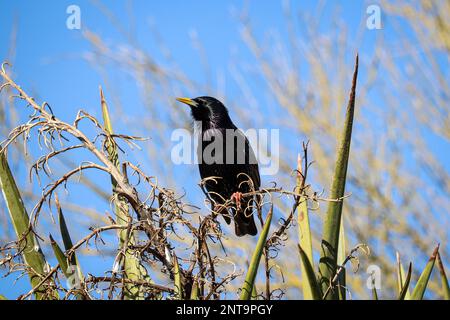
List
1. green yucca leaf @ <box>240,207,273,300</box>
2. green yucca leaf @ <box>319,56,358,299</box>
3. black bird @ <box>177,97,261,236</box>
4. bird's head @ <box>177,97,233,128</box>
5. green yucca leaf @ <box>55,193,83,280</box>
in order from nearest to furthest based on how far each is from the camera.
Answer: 1. green yucca leaf @ <box>240,207,273,300</box>
2. green yucca leaf @ <box>319,56,358,299</box>
3. green yucca leaf @ <box>55,193,83,280</box>
4. black bird @ <box>177,97,261,236</box>
5. bird's head @ <box>177,97,233,128</box>

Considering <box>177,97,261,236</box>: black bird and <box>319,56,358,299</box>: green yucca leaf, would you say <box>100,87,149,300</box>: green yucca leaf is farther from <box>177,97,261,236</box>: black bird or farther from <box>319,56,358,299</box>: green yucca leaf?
<box>177,97,261,236</box>: black bird

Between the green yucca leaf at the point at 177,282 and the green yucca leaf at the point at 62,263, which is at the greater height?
the green yucca leaf at the point at 62,263

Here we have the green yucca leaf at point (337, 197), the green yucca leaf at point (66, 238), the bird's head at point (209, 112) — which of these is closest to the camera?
the green yucca leaf at point (337, 197)

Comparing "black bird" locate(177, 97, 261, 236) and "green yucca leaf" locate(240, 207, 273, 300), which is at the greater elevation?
"black bird" locate(177, 97, 261, 236)

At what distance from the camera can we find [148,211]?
2355 millimetres

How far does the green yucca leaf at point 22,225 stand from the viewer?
8.13 ft

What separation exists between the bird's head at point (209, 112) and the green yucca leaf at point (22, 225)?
2.78 metres

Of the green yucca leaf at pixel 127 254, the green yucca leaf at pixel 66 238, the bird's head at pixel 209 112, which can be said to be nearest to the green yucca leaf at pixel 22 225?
the green yucca leaf at pixel 66 238

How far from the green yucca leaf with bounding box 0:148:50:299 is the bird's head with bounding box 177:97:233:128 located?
2784mm

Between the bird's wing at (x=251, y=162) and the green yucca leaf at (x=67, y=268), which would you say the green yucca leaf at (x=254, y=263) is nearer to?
the green yucca leaf at (x=67, y=268)

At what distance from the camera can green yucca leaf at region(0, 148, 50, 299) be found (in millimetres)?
2477

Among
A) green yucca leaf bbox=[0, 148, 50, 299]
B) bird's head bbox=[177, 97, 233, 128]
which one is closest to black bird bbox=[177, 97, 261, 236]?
bird's head bbox=[177, 97, 233, 128]
